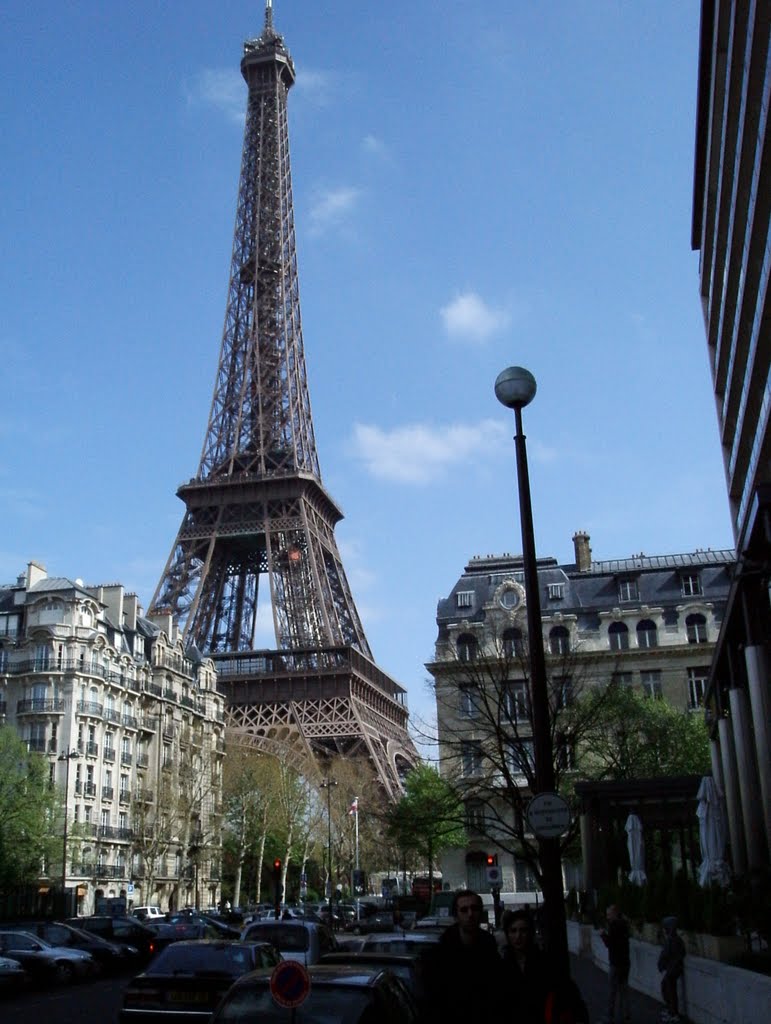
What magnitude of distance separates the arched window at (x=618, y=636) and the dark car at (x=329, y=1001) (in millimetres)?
58324

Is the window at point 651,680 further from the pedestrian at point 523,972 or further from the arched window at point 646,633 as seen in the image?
the pedestrian at point 523,972

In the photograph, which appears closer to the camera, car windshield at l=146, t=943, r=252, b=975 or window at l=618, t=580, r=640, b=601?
car windshield at l=146, t=943, r=252, b=975

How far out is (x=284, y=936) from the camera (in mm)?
20875

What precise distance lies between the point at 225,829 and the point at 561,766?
60.2 meters

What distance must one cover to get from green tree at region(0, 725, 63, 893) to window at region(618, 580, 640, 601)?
34459mm

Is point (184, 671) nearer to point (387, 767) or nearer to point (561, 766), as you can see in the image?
point (387, 767)

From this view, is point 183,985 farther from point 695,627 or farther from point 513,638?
point 695,627

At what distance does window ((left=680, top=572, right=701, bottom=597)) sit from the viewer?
2675 inches

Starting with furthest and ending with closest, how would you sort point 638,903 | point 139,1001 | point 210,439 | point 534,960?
point 210,439 < point 638,903 < point 139,1001 < point 534,960

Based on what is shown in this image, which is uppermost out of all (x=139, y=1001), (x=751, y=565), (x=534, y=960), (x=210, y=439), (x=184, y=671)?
(x=210, y=439)

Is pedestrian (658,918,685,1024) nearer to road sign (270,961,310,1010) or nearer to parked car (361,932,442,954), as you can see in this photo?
parked car (361,932,442,954)

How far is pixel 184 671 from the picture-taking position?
83250 mm

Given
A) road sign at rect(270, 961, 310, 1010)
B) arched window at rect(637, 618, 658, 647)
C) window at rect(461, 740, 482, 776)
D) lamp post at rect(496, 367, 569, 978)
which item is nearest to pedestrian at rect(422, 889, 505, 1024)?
road sign at rect(270, 961, 310, 1010)

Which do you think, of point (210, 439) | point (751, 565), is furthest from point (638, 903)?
point (210, 439)
